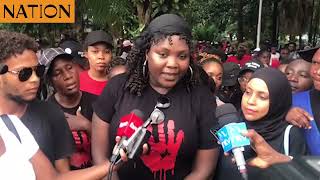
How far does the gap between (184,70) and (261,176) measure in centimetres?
92

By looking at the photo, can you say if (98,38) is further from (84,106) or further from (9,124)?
(9,124)

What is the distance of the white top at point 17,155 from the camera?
2115mm

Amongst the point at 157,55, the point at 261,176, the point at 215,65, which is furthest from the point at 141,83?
the point at 215,65

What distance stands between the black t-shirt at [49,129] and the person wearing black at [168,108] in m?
0.23

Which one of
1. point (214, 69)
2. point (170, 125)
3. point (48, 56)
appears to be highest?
point (48, 56)

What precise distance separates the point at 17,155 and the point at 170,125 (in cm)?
87

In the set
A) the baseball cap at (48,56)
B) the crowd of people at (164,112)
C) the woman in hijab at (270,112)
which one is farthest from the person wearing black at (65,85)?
the woman in hijab at (270,112)

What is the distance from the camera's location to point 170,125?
2711 millimetres

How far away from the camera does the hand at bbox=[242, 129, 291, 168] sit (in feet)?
6.92

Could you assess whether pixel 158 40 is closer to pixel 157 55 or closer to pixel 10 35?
pixel 157 55

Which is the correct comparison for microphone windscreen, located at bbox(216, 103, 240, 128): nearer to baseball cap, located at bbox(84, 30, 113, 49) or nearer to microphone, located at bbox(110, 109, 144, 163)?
microphone, located at bbox(110, 109, 144, 163)

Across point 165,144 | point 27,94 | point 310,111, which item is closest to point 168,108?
point 165,144

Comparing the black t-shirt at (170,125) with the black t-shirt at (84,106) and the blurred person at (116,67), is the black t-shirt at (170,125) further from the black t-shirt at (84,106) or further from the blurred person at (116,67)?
the blurred person at (116,67)

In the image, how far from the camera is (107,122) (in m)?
2.82
